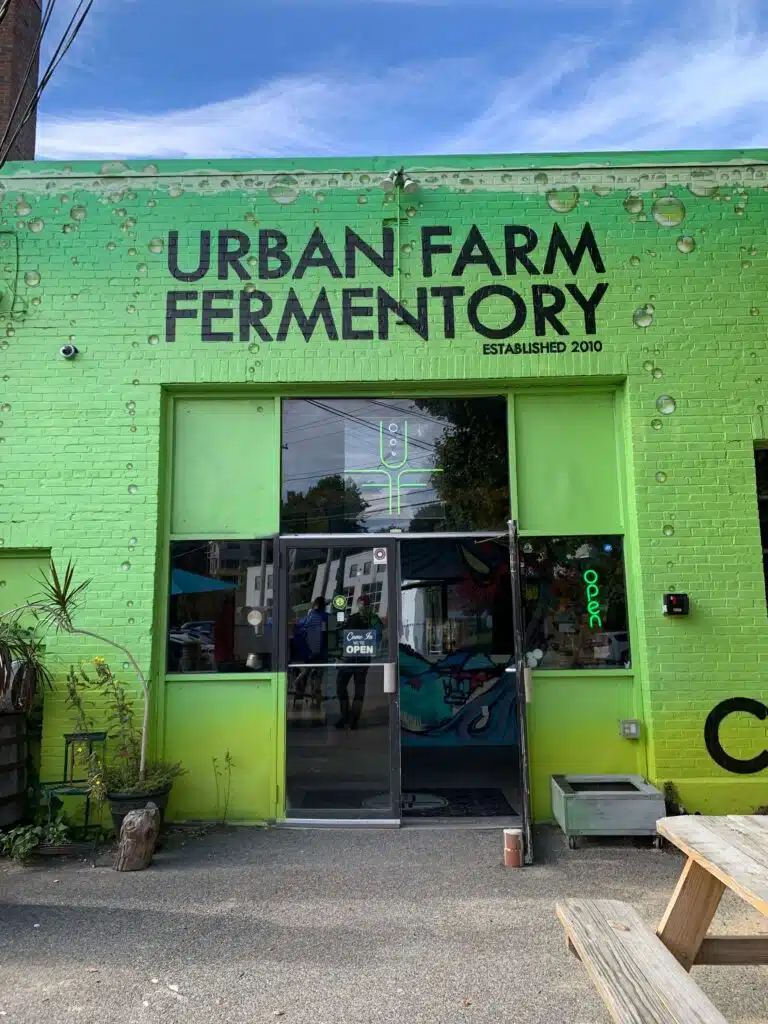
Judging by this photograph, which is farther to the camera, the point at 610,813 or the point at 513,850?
the point at 610,813

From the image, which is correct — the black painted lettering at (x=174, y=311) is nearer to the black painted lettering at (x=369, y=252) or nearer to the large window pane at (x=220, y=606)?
the black painted lettering at (x=369, y=252)

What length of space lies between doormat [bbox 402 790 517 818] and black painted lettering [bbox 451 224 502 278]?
15.5ft

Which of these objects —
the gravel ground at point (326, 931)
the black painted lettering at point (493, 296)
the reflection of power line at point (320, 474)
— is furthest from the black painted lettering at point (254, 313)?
the gravel ground at point (326, 931)

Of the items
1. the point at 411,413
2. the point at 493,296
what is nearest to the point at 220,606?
the point at 411,413

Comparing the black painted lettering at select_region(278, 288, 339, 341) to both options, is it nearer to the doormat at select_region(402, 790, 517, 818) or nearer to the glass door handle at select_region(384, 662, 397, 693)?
the glass door handle at select_region(384, 662, 397, 693)

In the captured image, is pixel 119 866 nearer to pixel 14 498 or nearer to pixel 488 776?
pixel 14 498

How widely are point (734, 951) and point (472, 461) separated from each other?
424 cm

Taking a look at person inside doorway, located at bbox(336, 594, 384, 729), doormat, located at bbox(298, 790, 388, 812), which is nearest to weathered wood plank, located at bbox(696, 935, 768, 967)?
doormat, located at bbox(298, 790, 388, 812)

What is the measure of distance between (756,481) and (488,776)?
3.98 metres

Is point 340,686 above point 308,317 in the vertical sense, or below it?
below

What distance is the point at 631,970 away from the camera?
2760mm

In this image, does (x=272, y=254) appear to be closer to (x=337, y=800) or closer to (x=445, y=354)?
(x=445, y=354)

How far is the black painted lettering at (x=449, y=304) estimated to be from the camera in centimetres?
667

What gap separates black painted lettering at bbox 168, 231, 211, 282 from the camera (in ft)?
22.3
